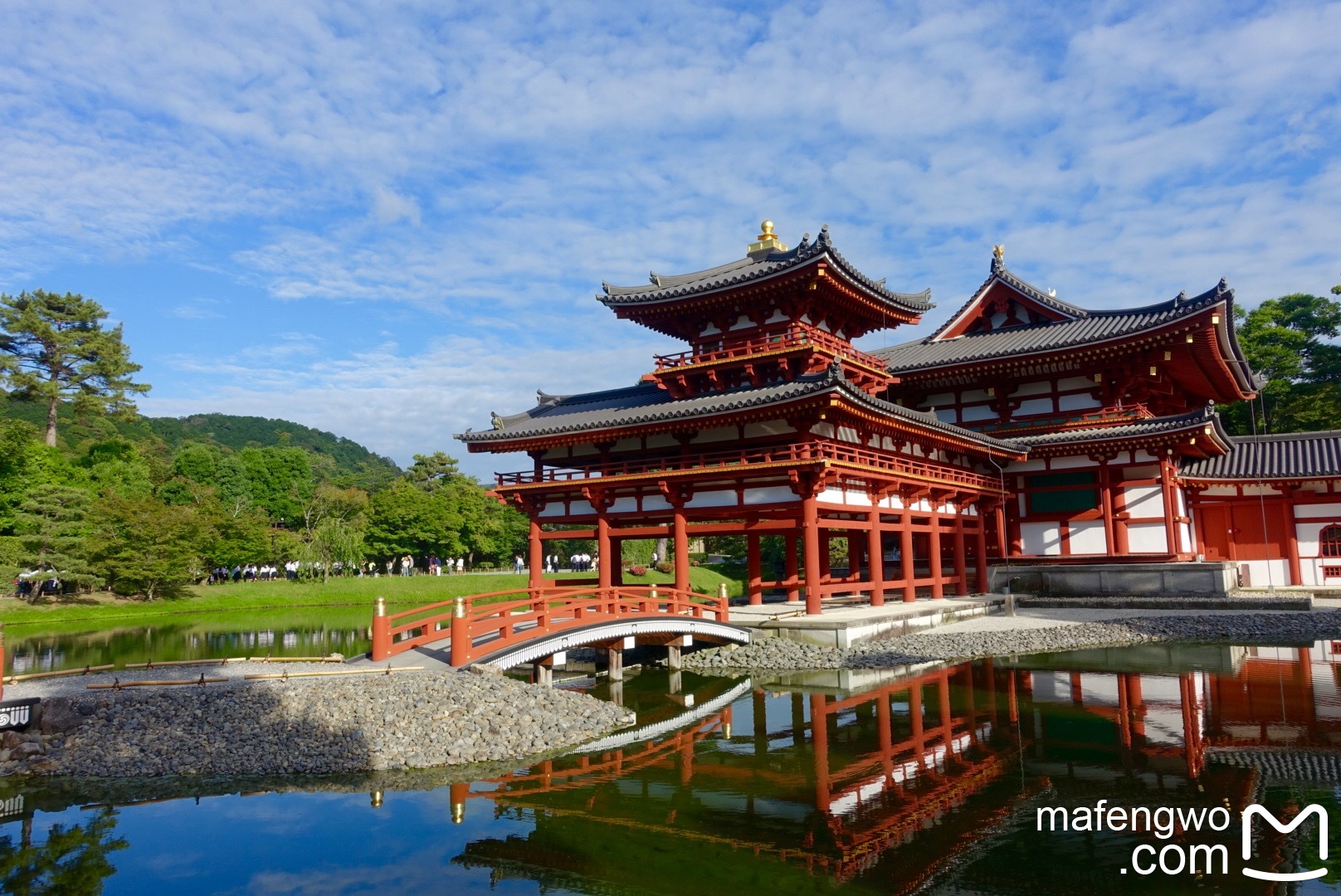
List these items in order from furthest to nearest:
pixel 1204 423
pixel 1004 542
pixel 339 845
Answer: pixel 1004 542
pixel 1204 423
pixel 339 845

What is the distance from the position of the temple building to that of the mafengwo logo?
40.0 feet

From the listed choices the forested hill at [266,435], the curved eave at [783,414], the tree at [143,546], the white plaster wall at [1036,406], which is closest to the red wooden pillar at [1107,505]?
the curved eave at [783,414]

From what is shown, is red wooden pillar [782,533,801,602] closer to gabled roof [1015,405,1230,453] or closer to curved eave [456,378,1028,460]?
curved eave [456,378,1028,460]

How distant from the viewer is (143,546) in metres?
43.6

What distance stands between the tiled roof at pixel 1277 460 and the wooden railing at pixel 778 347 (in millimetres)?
13407

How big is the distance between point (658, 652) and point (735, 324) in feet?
36.2

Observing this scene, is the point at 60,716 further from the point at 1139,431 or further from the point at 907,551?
the point at 1139,431

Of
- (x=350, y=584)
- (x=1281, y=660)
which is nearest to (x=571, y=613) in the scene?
(x=1281, y=660)

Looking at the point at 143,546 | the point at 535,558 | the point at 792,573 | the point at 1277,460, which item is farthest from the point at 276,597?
the point at 1277,460

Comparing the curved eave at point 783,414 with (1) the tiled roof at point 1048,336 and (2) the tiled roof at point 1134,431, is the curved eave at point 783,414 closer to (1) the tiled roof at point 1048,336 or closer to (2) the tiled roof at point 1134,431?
(2) the tiled roof at point 1134,431

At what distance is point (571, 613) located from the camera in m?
19.0

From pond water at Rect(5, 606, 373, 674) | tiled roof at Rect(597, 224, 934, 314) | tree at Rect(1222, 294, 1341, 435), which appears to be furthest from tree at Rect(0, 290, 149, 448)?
tree at Rect(1222, 294, 1341, 435)

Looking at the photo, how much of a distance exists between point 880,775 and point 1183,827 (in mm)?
3803

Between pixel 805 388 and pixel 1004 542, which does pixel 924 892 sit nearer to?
pixel 805 388
